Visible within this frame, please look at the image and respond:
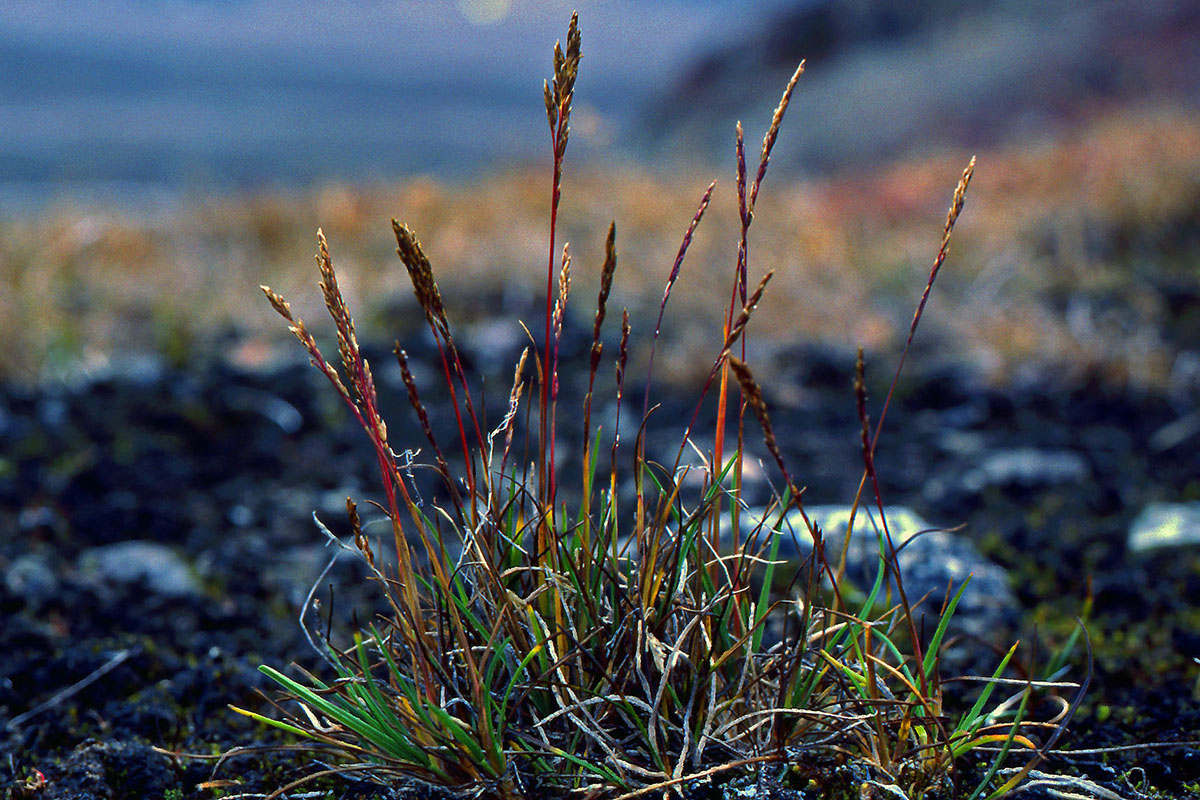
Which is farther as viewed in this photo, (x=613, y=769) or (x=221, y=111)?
(x=221, y=111)

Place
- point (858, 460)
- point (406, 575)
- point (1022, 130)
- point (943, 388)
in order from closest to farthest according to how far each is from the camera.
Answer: point (406, 575)
point (858, 460)
point (943, 388)
point (1022, 130)

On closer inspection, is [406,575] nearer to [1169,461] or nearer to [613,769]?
[613,769]

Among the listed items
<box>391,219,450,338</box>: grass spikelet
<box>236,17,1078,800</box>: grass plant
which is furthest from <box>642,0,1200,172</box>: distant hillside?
<box>391,219,450,338</box>: grass spikelet

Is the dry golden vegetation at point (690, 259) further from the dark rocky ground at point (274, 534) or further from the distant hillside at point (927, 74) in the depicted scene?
the distant hillside at point (927, 74)

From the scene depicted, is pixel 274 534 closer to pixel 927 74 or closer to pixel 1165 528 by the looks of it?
pixel 1165 528

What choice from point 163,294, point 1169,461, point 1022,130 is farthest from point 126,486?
point 1022,130

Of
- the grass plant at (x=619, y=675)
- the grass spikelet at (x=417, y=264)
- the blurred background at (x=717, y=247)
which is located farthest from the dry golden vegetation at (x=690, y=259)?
the grass spikelet at (x=417, y=264)

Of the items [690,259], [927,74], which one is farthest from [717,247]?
[927,74]
